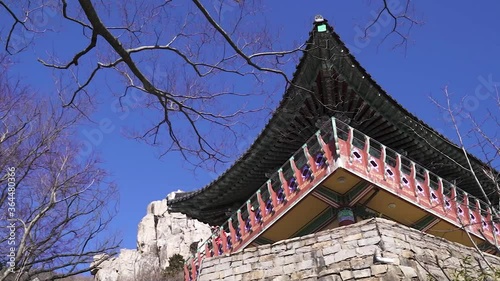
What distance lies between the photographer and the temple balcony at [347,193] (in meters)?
10.4

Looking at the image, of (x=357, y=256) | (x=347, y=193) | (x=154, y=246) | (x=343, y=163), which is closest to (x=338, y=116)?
(x=343, y=163)

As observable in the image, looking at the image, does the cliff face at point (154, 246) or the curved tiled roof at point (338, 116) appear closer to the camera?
the curved tiled roof at point (338, 116)

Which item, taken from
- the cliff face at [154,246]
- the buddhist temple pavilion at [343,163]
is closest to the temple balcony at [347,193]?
the buddhist temple pavilion at [343,163]

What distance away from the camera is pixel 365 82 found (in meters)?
10.7

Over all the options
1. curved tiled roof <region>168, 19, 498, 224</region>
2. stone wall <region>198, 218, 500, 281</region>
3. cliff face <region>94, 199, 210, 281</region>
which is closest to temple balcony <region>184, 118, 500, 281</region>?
curved tiled roof <region>168, 19, 498, 224</region>

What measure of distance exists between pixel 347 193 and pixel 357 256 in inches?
140

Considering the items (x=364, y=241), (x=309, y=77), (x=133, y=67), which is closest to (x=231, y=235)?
(x=309, y=77)

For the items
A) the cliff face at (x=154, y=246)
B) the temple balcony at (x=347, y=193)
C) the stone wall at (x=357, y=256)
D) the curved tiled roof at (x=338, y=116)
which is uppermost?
the cliff face at (x=154, y=246)

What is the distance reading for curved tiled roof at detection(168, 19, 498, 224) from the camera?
33.6ft

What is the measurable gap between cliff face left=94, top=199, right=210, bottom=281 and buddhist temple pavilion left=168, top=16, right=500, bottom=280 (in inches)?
937

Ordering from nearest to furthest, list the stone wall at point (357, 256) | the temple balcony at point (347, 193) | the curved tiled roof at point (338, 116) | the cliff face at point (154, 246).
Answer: the stone wall at point (357, 256)
the curved tiled roof at point (338, 116)
the temple balcony at point (347, 193)
the cliff face at point (154, 246)

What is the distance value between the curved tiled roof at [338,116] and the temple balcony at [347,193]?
1.59ft

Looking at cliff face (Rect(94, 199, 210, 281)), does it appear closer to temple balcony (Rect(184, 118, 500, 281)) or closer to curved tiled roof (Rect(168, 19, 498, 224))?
curved tiled roof (Rect(168, 19, 498, 224))

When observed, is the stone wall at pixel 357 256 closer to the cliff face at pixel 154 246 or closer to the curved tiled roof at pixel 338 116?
the curved tiled roof at pixel 338 116
